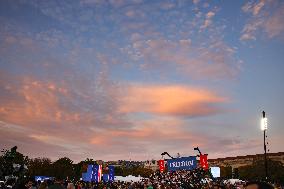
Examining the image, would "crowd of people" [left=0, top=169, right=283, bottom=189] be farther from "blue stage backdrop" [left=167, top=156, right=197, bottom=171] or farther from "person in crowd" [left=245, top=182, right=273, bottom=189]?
"blue stage backdrop" [left=167, top=156, right=197, bottom=171]

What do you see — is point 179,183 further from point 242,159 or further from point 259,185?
point 242,159

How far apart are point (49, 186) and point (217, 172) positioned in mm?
55609

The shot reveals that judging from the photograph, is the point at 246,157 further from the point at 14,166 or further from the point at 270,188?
the point at 270,188

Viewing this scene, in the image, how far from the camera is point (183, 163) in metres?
19.6

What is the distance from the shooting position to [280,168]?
111125mm

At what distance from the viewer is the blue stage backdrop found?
19438mm

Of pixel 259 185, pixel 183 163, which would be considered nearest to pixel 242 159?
pixel 183 163

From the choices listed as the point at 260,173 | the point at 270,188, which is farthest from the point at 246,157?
the point at 270,188

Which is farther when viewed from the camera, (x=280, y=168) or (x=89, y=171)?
(x=280, y=168)

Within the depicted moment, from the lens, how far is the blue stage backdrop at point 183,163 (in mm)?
19438

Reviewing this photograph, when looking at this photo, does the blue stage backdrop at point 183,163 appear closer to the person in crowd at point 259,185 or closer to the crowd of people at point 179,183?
the crowd of people at point 179,183

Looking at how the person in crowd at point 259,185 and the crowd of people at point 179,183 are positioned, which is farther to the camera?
the crowd of people at point 179,183

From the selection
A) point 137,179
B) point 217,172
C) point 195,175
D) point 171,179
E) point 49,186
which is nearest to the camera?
point 49,186

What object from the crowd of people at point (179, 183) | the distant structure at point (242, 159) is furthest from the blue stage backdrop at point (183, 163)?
the distant structure at point (242, 159)
